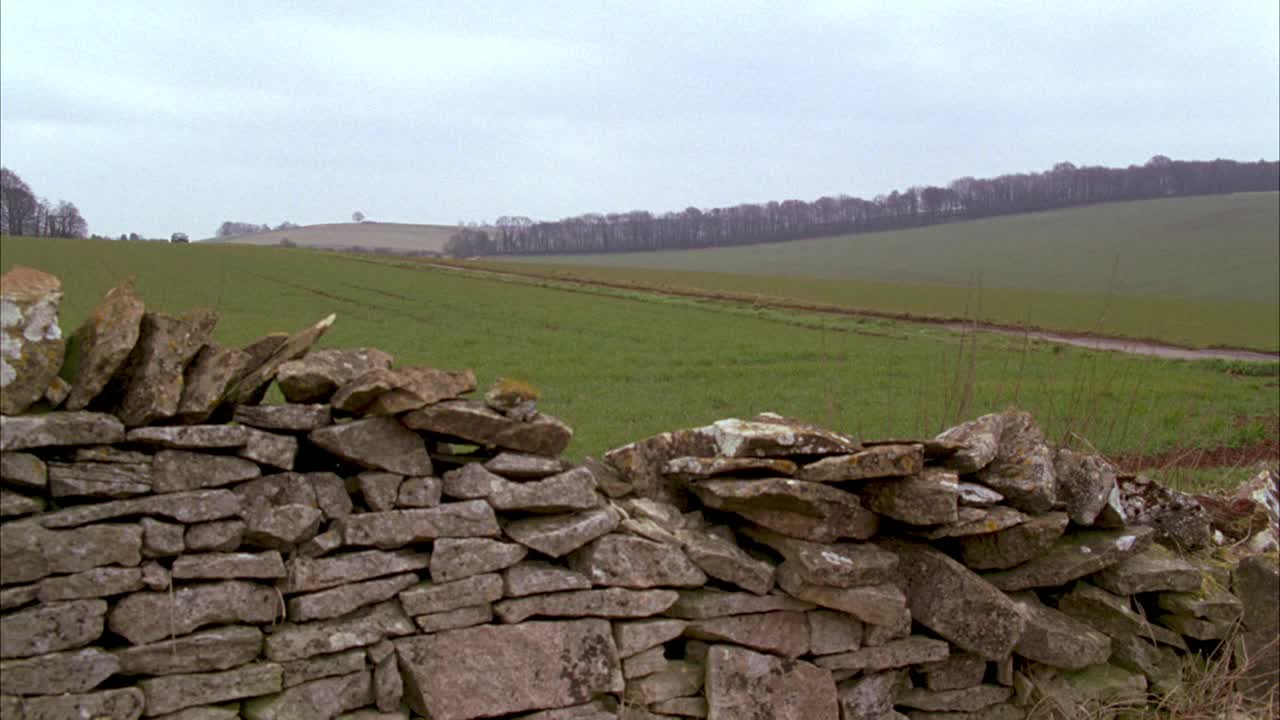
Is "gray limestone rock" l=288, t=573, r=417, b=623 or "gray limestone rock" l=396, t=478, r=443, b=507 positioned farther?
"gray limestone rock" l=396, t=478, r=443, b=507

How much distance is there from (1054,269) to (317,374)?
6543 centimetres

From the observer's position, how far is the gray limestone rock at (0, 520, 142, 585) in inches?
125

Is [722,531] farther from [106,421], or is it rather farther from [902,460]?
[106,421]

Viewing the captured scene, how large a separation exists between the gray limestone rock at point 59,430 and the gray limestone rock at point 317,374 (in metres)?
0.67

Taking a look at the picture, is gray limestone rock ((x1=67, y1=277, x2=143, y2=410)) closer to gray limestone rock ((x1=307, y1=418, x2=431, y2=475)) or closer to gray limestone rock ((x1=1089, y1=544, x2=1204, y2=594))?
gray limestone rock ((x1=307, y1=418, x2=431, y2=475))

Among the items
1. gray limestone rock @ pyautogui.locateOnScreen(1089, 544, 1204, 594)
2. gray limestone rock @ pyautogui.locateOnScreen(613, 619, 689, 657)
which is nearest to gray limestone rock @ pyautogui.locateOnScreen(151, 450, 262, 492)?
gray limestone rock @ pyautogui.locateOnScreen(613, 619, 689, 657)

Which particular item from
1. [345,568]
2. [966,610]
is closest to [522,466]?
[345,568]

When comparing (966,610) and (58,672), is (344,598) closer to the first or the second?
(58,672)

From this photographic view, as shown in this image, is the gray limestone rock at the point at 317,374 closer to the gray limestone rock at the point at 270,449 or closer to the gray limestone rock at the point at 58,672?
the gray limestone rock at the point at 270,449

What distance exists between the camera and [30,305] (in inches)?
133

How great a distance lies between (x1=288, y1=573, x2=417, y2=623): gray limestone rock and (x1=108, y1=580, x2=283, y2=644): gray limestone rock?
0.09 meters

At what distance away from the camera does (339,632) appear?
369 cm

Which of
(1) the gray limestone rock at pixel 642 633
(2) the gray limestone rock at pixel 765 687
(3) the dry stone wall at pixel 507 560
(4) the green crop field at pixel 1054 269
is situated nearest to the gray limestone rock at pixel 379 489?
(3) the dry stone wall at pixel 507 560

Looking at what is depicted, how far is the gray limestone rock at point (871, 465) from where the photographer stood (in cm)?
425
